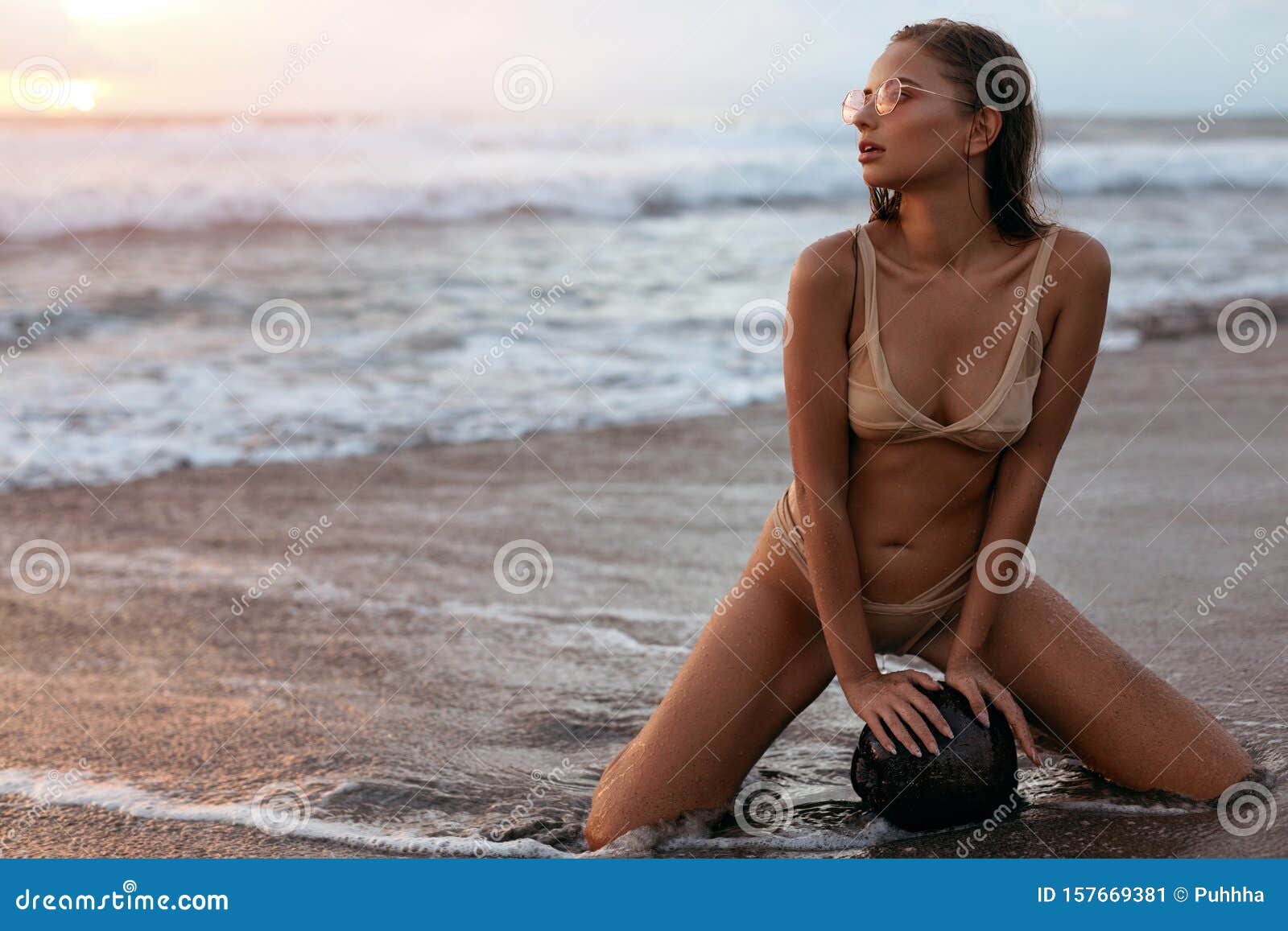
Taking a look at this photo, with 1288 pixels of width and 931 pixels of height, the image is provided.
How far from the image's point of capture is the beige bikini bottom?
10.7 ft

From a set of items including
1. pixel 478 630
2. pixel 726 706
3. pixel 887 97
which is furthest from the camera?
pixel 478 630

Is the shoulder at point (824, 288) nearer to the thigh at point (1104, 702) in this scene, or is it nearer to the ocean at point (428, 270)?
the thigh at point (1104, 702)

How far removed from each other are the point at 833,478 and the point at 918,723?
605 millimetres

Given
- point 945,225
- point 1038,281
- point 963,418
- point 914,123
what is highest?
point 914,123

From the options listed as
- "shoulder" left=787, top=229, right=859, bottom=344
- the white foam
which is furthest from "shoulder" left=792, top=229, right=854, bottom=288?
the white foam

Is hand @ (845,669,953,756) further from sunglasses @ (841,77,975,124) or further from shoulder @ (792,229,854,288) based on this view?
sunglasses @ (841,77,975,124)

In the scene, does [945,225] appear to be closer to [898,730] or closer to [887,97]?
[887,97]

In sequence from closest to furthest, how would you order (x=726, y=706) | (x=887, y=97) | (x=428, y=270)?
(x=887, y=97), (x=726, y=706), (x=428, y=270)

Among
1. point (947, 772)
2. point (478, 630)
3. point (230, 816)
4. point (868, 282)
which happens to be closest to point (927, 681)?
point (947, 772)

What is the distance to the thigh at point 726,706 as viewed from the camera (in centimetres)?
321

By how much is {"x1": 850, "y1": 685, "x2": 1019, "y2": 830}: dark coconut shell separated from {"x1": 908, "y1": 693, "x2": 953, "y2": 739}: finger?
0.01m

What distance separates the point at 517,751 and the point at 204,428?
4813mm

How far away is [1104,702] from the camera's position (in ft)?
10.5

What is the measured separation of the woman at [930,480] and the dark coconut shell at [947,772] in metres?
0.03
